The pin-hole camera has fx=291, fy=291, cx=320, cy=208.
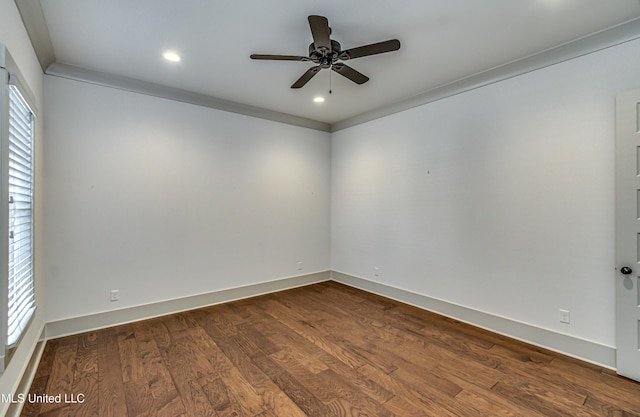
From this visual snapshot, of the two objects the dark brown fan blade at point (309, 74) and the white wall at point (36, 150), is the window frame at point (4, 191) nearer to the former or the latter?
the white wall at point (36, 150)

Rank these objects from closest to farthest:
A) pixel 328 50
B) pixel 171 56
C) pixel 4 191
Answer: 1. pixel 4 191
2. pixel 328 50
3. pixel 171 56

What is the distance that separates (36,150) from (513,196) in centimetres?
471

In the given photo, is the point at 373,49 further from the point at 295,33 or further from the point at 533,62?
the point at 533,62

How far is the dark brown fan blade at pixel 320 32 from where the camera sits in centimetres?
198

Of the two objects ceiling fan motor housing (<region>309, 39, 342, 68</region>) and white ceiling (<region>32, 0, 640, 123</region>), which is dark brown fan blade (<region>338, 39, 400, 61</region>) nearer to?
ceiling fan motor housing (<region>309, 39, 342, 68</region>)

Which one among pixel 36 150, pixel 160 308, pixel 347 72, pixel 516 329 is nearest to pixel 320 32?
pixel 347 72

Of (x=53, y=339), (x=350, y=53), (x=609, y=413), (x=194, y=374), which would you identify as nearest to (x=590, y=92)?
(x=350, y=53)

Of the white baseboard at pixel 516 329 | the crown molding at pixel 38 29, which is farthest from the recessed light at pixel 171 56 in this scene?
the white baseboard at pixel 516 329

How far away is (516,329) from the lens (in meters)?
3.04

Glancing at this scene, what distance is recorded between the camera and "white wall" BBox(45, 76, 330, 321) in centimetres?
312

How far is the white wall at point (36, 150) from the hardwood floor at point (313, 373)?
0.27 m

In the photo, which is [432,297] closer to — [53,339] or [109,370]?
[109,370]

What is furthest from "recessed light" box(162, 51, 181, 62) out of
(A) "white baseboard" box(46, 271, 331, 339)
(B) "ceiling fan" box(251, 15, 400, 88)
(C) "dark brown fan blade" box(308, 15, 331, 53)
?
(A) "white baseboard" box(46, 271, 331, 339)

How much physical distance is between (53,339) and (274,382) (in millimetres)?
2480
